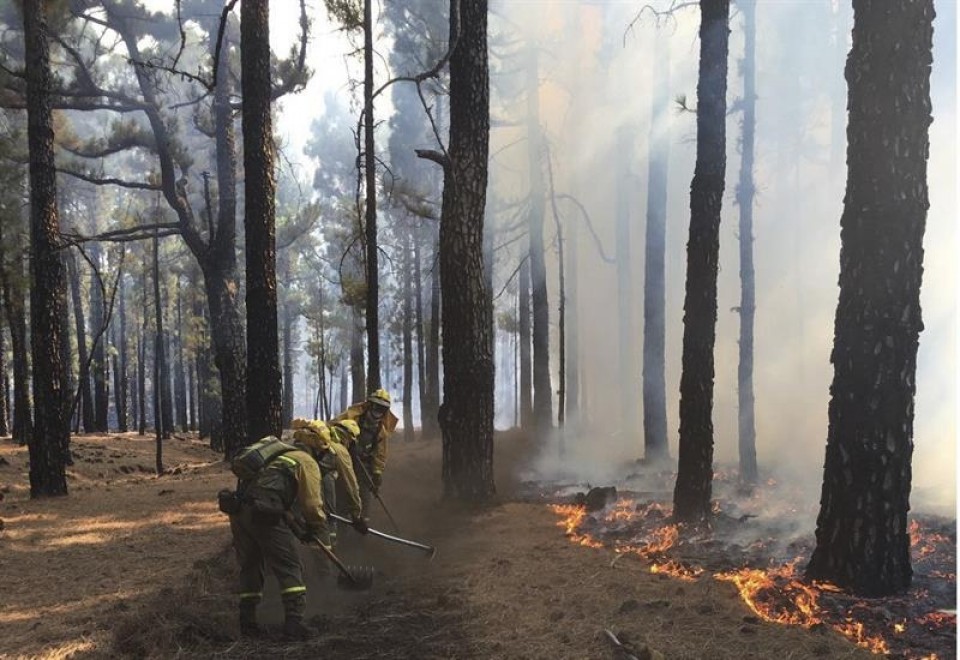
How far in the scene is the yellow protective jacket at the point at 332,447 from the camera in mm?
6121

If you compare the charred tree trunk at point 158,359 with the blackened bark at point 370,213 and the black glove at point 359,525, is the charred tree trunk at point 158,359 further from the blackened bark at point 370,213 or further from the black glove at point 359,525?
the black glove at point 359,525

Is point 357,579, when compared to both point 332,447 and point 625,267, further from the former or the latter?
point 625,267

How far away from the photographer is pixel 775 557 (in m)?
6.42

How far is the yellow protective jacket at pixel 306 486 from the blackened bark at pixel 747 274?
10254 millimetres

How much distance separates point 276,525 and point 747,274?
12596 millimetres

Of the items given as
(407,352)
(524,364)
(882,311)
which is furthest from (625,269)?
(882,311)

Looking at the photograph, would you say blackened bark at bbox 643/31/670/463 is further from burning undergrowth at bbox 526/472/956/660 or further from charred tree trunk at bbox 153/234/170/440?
charred tree trunk at bbox 153/234/170/440

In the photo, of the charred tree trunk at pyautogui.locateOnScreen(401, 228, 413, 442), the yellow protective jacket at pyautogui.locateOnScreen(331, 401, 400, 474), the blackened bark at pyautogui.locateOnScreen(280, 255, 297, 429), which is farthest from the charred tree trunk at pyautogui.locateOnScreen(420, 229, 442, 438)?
the yellow protective jacket at pyautogui.locateOnScreen(331, 401, 400, 474)

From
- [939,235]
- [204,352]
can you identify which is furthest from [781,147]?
[204,352]

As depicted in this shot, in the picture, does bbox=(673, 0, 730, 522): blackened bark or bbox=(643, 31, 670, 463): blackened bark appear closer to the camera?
bbox=(673, 0, 730, 522): blackened bark

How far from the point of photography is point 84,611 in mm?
5383

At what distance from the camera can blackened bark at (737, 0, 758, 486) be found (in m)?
13.6

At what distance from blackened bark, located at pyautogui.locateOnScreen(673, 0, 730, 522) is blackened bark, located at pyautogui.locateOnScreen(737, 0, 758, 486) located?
18.8ft

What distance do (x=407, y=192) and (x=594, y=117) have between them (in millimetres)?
12800
